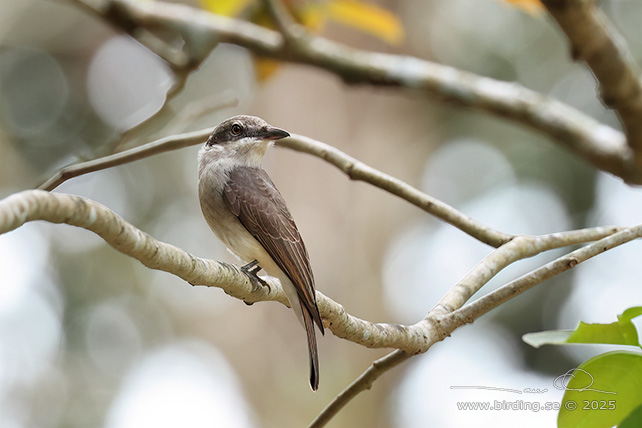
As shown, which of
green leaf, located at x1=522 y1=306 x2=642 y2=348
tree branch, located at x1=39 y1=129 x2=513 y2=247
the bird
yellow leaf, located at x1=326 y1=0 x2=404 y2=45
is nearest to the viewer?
green leaf, located at x1=522 y1=306 x2=642 y2=348

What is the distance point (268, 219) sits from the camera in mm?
3715

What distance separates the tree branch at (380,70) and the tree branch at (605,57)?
0.54 metres

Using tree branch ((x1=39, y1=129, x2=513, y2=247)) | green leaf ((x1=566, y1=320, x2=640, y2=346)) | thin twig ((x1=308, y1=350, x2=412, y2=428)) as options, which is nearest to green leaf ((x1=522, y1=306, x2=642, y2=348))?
green leaf ((x1=566, y1=320, x2=640, y2=346))

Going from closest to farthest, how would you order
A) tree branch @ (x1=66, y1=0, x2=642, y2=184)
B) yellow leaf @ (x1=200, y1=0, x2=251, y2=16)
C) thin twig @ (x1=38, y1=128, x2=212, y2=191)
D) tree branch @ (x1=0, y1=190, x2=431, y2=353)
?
tree branch @ (x1=0, y1=190, x2=431, y2=353), thin twig @ (x1=38, y1=128, x2=212, y2=191), yellow leaf @ (x1=200, y1=0, x2=251, y2=16), tree branch @ (x1=66, y1=0, x2=642, y2=184)

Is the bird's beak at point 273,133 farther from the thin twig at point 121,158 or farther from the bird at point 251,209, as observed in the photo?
the thin twig at point 121,158

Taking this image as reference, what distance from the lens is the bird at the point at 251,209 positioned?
3.42m

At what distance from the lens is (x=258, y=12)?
5066 mm

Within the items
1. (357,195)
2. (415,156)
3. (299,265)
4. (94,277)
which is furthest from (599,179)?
(299,265)

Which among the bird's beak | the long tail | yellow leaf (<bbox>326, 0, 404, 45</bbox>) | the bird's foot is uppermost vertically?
yellow leaf (<bbox>326, 0, 404, 45</bbox>)

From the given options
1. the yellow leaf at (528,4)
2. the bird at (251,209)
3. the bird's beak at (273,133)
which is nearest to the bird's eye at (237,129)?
the bird at (251,209)

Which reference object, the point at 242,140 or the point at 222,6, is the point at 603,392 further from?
the point at 222,6

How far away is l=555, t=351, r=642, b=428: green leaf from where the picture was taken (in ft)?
5.95

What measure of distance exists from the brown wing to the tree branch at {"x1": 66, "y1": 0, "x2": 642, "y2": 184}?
4.28 feet

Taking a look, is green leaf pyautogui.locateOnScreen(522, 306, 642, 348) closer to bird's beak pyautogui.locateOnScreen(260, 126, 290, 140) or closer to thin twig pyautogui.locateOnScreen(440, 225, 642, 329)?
thin twig pyautogui.locateOnScreen(440, 225, 642, 329)
